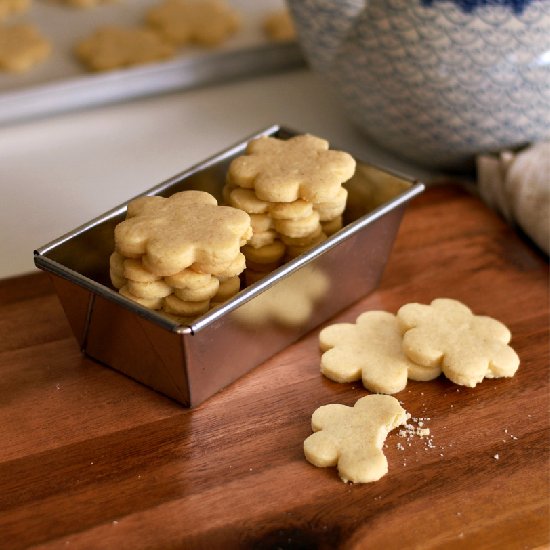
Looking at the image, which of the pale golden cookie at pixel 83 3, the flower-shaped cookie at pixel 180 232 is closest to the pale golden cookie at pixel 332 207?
the flower-shaped cookie at pixel 180 232

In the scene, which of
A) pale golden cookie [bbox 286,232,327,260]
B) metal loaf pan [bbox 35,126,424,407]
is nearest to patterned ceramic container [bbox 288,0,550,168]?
metal loaf pan [bbox 35,126,424,407]

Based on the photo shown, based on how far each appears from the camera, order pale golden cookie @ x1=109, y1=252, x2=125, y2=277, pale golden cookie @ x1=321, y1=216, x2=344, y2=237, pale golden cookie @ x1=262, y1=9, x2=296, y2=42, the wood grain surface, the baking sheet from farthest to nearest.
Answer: pale golden cookie @ x1=262, y1=9, x2=296, y2=42 < the baking sheet < pale golden cookie @ x1=321, y1=216, x2=344, y2=237 < pale golden cookie @ x1=109, y1=252, x2=125, y2=277 < the wood grain surface

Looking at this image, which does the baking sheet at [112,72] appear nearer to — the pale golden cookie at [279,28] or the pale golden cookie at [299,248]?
the pale golden cookie at [279,28]

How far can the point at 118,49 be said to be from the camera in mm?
1473

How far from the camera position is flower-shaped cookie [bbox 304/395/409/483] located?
82 centimetres

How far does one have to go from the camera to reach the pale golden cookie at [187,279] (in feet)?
2.77

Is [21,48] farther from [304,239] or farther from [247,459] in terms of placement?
[247,459]

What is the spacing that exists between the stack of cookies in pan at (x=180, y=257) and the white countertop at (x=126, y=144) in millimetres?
278

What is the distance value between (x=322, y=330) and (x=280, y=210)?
14cm

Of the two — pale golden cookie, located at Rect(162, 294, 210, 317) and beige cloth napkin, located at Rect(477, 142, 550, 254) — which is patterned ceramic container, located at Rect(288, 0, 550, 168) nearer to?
beige cloth napkin, located at Rect(477, 142, 550, 254)

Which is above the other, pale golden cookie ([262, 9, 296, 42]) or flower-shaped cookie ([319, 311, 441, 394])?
pale golden cookie ([262, 9, 296, 42])

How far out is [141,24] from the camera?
1.63 meters

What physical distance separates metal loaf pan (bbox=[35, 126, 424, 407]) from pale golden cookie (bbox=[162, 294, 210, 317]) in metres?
0.03

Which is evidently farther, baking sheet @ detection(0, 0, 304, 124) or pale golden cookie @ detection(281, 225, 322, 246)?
baking sheet @ detection(0, 0, 304, 124)
